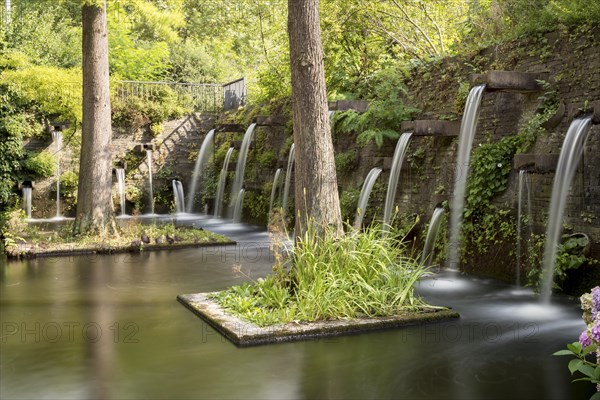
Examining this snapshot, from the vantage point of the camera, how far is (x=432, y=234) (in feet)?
34.6

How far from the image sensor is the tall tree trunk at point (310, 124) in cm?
757

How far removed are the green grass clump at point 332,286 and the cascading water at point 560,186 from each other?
1.92 meters

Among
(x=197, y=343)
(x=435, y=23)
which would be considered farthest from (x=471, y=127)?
(x=435, y=23)

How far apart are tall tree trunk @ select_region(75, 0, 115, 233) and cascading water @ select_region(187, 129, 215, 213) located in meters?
7.69

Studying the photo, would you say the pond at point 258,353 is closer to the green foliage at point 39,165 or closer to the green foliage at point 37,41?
the green foliage at point 39,165

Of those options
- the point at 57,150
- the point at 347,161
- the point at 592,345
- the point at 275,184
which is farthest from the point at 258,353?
the point at 57,150

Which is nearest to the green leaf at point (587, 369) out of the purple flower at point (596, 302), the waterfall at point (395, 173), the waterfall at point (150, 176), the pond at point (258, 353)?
the purple flower at point (596, 302)

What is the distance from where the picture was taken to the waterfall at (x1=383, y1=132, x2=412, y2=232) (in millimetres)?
11148

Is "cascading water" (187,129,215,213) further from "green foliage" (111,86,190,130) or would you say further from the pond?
the pond

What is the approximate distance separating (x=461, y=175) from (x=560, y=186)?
206 centimetres

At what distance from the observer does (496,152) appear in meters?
9.69

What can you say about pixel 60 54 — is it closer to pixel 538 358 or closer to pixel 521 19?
pixel 521 19

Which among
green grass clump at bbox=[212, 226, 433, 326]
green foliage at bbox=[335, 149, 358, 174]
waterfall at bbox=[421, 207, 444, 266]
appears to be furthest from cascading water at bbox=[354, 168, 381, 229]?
green grass clump at bbox=[212, 226, 433, 326]

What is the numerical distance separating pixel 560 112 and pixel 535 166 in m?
1.05
